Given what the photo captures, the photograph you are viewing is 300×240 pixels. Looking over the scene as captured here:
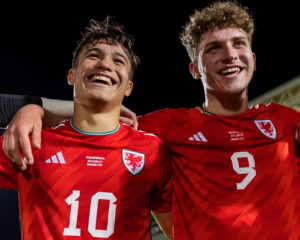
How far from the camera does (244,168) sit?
4.88ft

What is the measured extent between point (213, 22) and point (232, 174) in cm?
98

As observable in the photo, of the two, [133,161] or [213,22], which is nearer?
[133,161]

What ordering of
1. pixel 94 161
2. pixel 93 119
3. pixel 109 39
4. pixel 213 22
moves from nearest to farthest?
1. pixel 94 161
2. pixel 93 119
3. pixel 109 39
4. pixel 213 22

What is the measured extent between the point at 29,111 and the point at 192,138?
815mm

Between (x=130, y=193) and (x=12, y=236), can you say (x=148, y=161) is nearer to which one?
(x=130, y=193)

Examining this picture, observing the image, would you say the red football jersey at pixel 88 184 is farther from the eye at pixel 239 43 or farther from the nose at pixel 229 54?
the eye at pixel 239 43

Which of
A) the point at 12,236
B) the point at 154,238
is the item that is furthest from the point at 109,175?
the point at 154,238

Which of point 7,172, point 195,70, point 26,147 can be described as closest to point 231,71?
point 195,70

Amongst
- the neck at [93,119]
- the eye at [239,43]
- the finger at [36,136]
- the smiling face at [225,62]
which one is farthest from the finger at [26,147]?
the eye at [239,43]

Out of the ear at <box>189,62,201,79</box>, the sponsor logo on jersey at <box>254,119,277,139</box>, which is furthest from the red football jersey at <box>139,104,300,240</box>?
the ear at <box>189,62,201,79</box>

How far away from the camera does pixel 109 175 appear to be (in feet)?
4.56

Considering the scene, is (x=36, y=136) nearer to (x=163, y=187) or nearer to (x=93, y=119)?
(x=93, y=119)

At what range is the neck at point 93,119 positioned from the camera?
1.52m

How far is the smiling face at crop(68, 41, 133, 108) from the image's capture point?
4.95 feet
